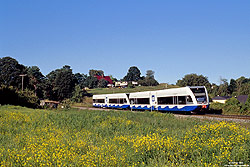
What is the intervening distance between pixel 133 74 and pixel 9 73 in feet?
328

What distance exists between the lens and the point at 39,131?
13812mm

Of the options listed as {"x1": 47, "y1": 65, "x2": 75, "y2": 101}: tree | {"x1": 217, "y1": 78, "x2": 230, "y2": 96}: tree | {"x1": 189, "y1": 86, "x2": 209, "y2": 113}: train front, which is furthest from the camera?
{"x1": 217, "y1": 78, "x2": 230, "y2": 96}: tree

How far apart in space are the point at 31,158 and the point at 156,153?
4096 mm

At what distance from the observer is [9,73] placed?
6650 cm

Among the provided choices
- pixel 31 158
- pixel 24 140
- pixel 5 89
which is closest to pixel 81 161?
pixel 31 158

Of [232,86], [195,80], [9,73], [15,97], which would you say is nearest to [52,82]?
[9,73]

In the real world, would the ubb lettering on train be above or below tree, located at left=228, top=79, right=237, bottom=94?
below

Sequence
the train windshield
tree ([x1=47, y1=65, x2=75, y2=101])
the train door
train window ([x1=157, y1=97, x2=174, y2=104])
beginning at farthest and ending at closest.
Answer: tree ([x1=47, y1=65, x2=75, y2=101]), the train door, train window ([x1=157, y1=97, x2=174, y2=104]), the train windshield

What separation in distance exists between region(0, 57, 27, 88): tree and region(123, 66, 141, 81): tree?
9647cm

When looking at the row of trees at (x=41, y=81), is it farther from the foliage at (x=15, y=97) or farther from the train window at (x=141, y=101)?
the train window at (x=141, y=101)

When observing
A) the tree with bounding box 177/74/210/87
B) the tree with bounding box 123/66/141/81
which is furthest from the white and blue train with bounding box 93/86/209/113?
the tree with bounding box 123/66/141/81

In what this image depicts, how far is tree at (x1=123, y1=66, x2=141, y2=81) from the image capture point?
159337mm

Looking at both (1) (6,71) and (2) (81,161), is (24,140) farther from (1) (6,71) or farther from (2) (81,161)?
(1) (6,71)

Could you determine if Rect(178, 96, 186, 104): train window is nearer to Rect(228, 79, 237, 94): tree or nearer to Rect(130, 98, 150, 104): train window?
Rect(130, 98, 150, 104): train window
